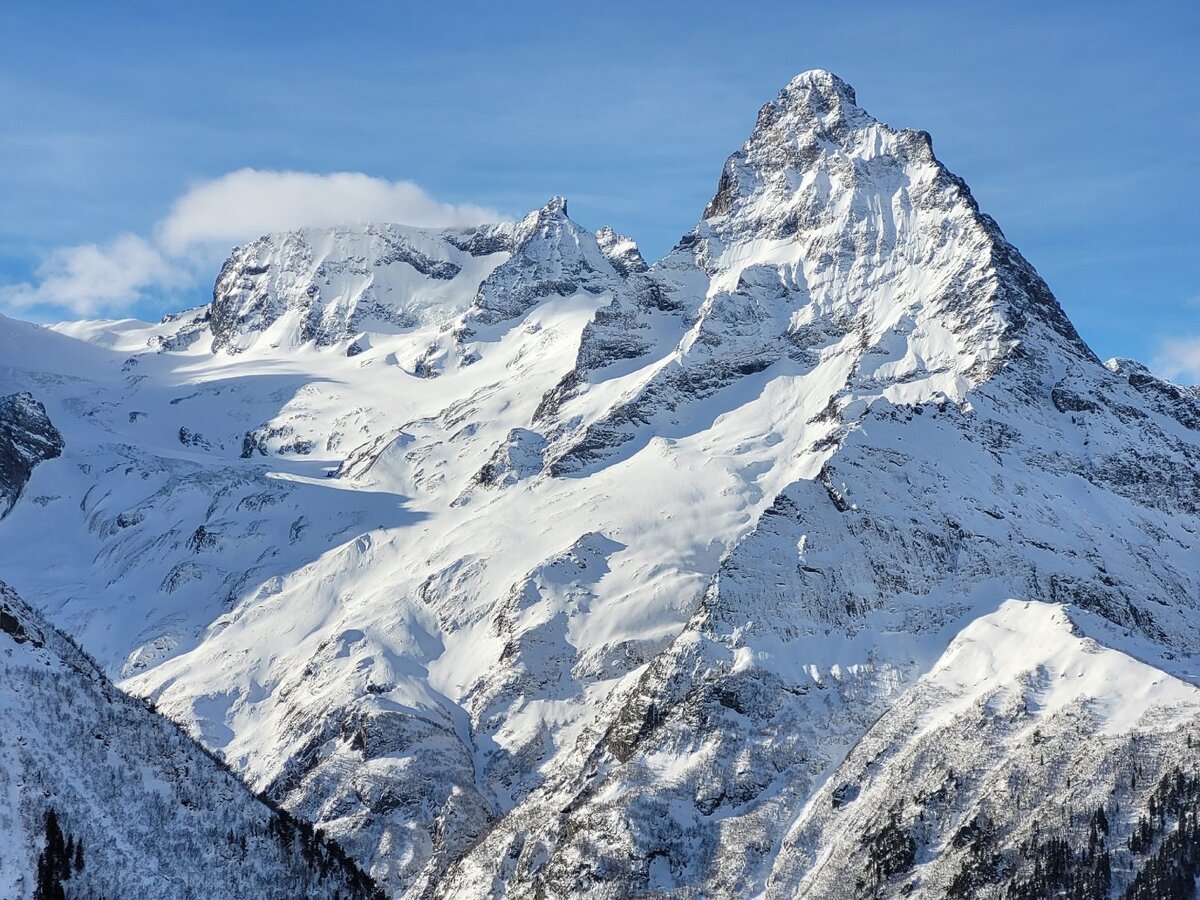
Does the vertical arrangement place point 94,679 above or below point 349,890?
above

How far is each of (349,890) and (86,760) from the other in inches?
1338

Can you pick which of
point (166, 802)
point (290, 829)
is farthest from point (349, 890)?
point (166, 802)

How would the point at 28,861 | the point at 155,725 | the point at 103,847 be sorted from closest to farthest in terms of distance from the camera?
the point at 28,861, the point at 103,847, the point at 155,725

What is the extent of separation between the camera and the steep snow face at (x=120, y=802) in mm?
157250

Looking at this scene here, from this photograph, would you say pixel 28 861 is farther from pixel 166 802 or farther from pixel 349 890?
pixel 349 890

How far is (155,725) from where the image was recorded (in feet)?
607

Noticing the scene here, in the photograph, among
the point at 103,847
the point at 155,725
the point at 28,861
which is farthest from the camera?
the point at 155,725

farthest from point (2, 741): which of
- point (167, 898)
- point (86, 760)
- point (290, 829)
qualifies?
point (290, 829)

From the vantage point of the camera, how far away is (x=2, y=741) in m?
160

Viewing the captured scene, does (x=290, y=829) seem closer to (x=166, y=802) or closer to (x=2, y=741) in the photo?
(x=166, y=802)

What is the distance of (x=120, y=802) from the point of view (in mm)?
167750

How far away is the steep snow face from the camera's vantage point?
15725 centimetres

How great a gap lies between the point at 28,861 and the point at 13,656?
3073 centimetres

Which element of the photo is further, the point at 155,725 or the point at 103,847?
the point at 155,725
